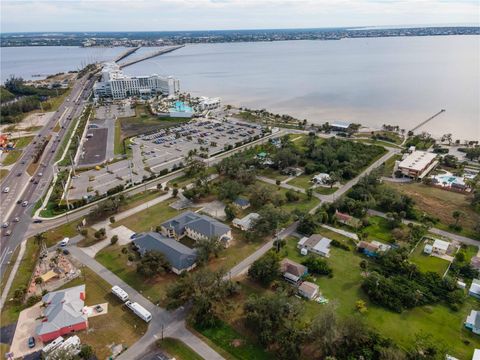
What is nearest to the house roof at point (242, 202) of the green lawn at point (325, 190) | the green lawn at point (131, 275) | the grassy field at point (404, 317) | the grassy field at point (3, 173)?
the green lawn at point (325, 190)

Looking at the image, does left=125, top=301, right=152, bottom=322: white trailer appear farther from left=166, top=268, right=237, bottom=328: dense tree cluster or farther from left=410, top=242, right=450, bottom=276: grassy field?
left=410, top=242, right=450, bottom=276: grassy field

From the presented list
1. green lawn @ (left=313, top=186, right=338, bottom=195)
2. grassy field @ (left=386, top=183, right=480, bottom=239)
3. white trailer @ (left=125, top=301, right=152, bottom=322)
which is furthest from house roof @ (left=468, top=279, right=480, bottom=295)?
white trailer @ (left=125, top=301, right=152, bottom=322)

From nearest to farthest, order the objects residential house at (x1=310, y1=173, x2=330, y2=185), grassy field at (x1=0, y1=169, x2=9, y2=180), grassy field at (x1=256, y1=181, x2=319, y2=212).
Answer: grassy field at (x1=256, y1=181, x2=319, y2=212)
residential house at (x1=310, y1=173, x2=330, y2=185)
grassy field at (x1=0, y1=169, x2=9, y2=180)

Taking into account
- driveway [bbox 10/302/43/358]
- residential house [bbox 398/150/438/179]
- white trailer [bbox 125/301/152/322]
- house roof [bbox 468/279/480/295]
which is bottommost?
driveway [bbox 10/302/43/358]

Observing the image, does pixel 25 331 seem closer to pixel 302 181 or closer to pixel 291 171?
pixel 302 181

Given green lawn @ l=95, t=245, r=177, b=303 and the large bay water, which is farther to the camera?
the large bay water

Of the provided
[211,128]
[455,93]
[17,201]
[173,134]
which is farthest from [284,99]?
[17,201]

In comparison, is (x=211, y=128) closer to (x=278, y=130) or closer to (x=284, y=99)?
(x=278, y=130)

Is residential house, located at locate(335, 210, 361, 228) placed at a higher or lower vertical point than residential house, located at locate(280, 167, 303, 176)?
lower
